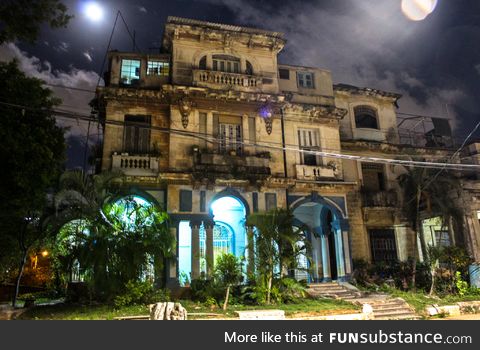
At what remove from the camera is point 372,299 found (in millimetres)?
16047

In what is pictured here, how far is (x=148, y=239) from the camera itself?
47.2ft

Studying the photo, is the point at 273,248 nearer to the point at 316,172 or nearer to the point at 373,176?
the point at 316,172

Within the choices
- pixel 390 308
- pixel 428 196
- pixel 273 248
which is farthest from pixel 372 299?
pixel 428 196

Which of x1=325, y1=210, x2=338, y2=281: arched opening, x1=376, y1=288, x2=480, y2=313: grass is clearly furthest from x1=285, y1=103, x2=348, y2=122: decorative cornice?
x1=376, y1=288, x2=480, y2=313: grass

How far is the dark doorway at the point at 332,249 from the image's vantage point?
806 inches

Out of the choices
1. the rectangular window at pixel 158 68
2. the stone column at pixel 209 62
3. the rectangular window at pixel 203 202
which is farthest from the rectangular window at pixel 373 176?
the rectangular window at pixel 158 68

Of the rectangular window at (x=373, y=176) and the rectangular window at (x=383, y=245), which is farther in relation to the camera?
the rectangular window at (x=373, y=176)

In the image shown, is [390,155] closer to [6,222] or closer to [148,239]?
[148,239]

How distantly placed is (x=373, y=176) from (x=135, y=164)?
13767 mm

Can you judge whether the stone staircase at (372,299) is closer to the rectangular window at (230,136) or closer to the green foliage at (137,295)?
the green foliage at (137,295)

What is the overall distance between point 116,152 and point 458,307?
16.2m

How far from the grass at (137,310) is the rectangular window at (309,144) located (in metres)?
8.34

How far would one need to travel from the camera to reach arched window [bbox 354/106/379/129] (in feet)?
79.7
